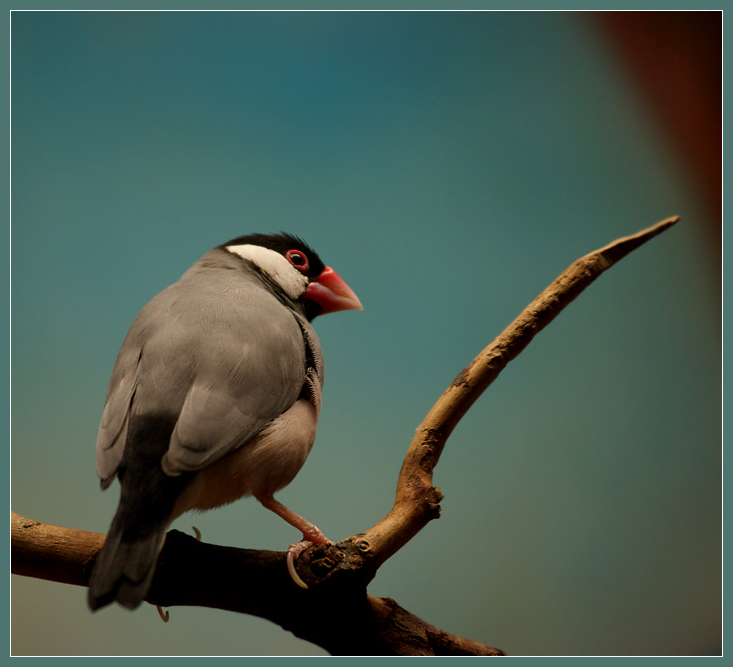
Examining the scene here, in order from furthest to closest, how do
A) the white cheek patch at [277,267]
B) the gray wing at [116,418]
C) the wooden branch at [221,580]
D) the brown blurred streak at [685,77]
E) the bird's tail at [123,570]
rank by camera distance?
the brown blurred streak at [685,77] < the white cheek patch at [277,267] < the wooden branch at [221,580] < the gray wing at [116,418] < the bird's tail at [123,570]

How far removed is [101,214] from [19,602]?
1238mm

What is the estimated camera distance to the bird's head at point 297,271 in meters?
1.77

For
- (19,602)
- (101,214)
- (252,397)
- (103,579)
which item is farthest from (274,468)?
A: (101,214)

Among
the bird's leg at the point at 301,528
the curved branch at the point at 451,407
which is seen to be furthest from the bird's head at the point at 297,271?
the bird's leg at the point at 301,528

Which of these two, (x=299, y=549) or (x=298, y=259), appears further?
(x=298, y=259)

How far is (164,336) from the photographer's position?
137cm

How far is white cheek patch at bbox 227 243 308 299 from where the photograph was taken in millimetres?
1760

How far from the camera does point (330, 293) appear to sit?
5.98ft

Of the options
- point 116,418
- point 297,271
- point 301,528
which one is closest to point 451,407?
point 301,528

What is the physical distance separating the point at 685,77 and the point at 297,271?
1.74 m

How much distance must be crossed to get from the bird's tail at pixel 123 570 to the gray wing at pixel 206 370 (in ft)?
0.45

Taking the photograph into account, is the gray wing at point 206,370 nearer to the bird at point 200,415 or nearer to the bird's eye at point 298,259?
the bird at point 200,415

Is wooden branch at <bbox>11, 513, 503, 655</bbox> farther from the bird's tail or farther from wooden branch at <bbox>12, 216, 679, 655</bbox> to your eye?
the bird's tail

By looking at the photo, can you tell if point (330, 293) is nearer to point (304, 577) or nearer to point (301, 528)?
point (301, 528)
